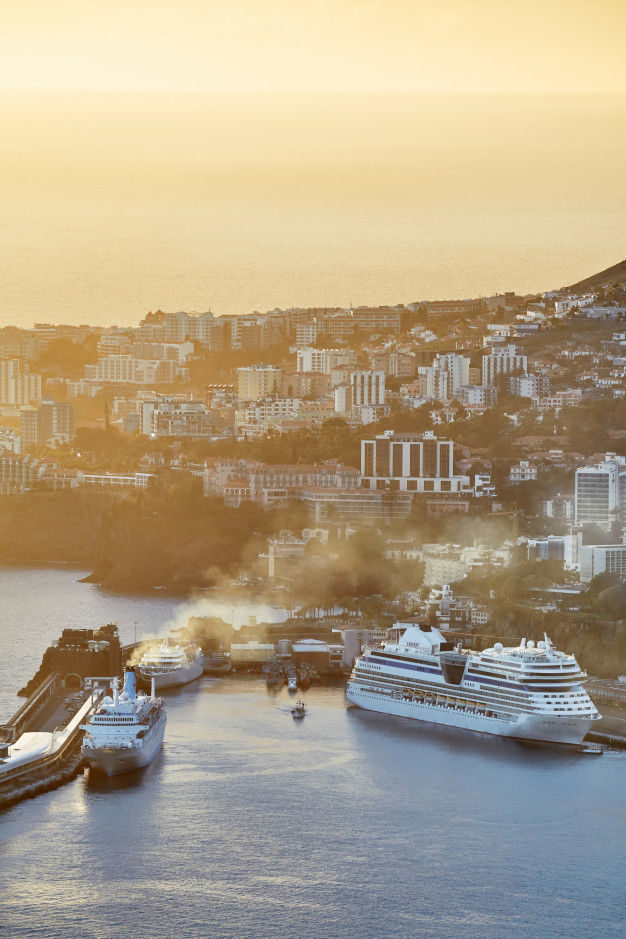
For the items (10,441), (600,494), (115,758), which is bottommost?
(115,758)

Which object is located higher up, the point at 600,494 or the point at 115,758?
the point at 600,494

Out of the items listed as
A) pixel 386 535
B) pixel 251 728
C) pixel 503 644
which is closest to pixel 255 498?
pixel 386 535

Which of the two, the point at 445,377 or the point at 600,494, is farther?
the point at 445,377

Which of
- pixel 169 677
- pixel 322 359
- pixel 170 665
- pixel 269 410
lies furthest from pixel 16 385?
pixel 169 677

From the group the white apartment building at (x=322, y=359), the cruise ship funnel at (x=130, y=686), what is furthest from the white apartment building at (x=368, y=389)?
the cruise ship funnel at (x=130, y=686)

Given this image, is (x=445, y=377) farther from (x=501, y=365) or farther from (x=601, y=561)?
(x=601, y=561)

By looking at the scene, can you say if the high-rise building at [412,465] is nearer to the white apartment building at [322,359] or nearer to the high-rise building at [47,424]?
the white apartment building at [322,359]

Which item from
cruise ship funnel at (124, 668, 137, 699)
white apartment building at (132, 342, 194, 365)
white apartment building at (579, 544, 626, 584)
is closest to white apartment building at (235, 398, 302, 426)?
white apartment building at (132, 342, 194, 365)
